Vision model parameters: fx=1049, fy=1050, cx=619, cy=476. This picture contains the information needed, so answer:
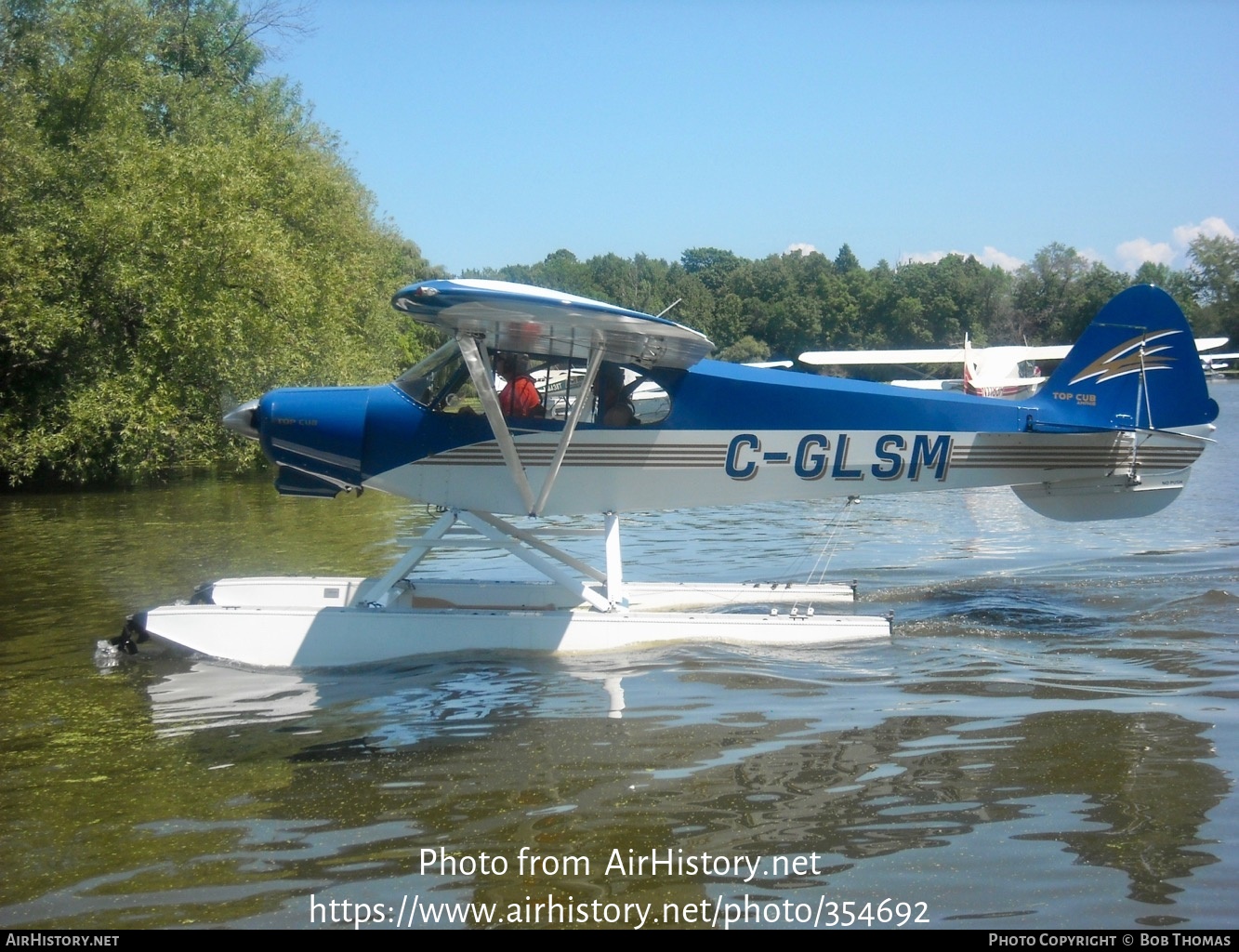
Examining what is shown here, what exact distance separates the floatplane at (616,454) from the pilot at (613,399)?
2 centimetres

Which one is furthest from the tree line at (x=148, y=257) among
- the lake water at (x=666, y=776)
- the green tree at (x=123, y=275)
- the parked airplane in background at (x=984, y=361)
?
the parked airplane in background at (x=984, y=361)

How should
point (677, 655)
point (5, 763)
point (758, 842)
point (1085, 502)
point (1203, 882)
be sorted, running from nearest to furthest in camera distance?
point (1203, 882) → point (758, 842) → point (5, 763) → point (677, 655) → point (1085, 502)

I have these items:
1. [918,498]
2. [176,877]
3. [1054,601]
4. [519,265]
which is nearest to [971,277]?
[519,265]

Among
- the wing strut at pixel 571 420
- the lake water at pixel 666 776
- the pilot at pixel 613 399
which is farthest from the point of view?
the pilot at pixel 613 399

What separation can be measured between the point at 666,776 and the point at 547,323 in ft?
9.91

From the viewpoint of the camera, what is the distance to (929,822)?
4.42 meters

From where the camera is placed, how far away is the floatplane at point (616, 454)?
741cm

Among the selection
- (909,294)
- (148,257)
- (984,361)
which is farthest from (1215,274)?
(148,257)

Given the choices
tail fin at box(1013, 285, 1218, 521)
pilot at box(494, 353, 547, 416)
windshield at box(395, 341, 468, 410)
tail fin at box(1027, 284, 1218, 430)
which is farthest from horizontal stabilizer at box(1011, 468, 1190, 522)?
windshield at box(395, 341, 468, 410)

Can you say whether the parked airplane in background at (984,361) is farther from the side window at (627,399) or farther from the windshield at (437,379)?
the windshield at (437,379)

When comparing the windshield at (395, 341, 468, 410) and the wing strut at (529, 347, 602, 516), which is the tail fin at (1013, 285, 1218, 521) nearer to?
the wing strut at (529, 347, 602, 516)

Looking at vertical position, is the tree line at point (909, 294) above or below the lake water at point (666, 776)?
above
